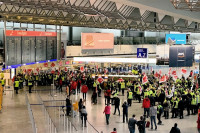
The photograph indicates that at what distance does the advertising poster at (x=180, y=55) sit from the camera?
3647 cm

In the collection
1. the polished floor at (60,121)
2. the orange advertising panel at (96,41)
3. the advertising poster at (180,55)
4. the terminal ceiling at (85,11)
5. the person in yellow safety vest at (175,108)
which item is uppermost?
the terminal ceiling at (85,11)


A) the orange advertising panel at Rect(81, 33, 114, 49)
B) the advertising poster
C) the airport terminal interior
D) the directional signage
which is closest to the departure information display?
the airport terminal interior

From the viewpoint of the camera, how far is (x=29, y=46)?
119 feet

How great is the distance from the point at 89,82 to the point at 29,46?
671cm

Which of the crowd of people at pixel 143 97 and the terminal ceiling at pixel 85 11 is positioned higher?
the terminal ceiling at pixel 85 11

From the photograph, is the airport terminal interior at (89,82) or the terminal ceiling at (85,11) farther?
the terminal ceiling at (85,11)

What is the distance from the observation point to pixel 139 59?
38531 millimetres

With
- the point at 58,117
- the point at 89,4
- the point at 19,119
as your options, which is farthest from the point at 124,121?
the point at 89,4

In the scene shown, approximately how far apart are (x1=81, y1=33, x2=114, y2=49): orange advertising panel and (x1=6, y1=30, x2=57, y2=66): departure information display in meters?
3.97

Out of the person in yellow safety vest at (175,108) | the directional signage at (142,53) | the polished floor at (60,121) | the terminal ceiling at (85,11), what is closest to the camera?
the polished floor at (60,121)

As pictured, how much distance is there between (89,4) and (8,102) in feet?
32.6

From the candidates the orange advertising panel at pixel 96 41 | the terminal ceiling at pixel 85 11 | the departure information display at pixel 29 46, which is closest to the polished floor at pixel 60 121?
the departure information display at pixel 29 46

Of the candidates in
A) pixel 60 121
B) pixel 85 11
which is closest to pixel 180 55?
pixel 85 11

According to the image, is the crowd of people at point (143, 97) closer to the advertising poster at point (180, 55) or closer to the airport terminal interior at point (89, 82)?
the airport terminal interior at point (89, 82)
